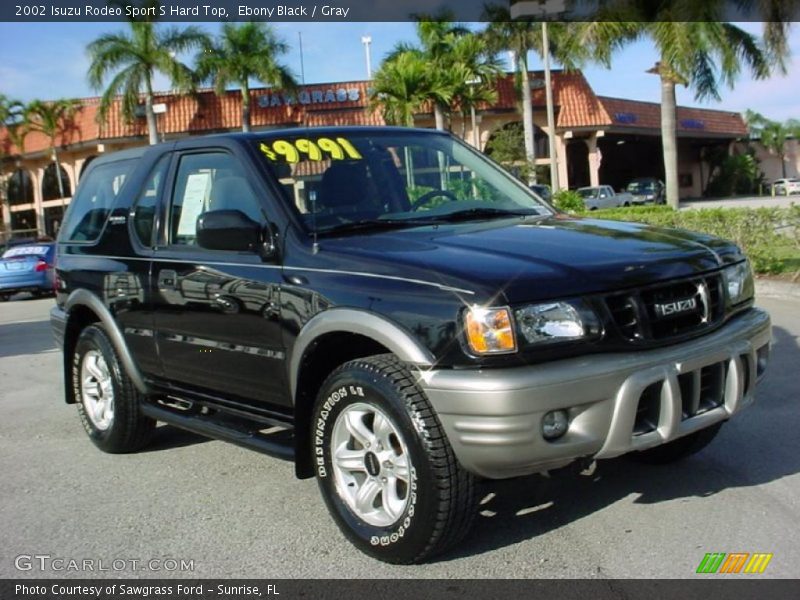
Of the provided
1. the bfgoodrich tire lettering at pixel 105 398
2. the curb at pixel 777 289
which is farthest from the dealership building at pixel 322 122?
the bfgoodrich tire lettering at pixel 105 398

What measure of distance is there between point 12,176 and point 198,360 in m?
49.5

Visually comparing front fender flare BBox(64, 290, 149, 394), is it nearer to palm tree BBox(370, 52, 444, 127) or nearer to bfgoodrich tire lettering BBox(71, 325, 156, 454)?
bfgoodrich tire lettering BBox(71, 325, 156, 454)

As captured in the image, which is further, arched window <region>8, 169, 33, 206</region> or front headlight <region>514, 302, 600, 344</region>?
arched window <region>8, 169, 33, 206</region>

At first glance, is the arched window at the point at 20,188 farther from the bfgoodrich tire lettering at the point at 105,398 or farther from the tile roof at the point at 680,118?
the bfgoodrich tire lettering at the point at 105,398

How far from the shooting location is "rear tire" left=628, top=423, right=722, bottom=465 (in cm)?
470

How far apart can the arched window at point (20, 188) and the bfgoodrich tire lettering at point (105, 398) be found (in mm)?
47038

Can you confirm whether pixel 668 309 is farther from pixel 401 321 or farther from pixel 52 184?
pixel 52 184

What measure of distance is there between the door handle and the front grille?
96.2 inches

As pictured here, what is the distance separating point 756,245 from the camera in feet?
40.8

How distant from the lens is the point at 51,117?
42.9 m

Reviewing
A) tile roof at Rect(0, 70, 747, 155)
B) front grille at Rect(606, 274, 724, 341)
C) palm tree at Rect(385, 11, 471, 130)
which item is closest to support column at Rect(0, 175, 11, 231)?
tile roof at Rect(0, 70, 747, 155)

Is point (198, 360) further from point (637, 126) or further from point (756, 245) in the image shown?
point (637, 126)

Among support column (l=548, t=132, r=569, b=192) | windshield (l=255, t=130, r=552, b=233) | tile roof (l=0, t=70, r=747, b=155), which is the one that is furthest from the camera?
support column (l=548, t=132, r=569, b=192)

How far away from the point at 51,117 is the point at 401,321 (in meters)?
43.7
